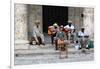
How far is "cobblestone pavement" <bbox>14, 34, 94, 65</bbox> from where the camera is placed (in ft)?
6.32

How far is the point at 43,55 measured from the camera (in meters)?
1.99

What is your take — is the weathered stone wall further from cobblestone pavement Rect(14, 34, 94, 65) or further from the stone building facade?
cobblestone pavement Rect(14, 34, 94, 65)

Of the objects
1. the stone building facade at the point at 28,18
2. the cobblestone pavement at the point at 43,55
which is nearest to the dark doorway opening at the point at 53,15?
the stone building facade at the point at 28,18

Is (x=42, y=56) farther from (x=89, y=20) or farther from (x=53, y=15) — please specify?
(x=89, y=20)

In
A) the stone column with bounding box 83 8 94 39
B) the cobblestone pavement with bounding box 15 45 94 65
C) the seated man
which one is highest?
the stone column with bounding box 83 8 94 39

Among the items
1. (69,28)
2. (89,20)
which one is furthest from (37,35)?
(89,20)

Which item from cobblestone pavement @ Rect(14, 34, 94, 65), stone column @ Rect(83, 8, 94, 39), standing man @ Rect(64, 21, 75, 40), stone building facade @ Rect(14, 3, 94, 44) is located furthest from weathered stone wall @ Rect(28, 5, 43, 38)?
stone column @ Rect(83, 8, 94, 39)

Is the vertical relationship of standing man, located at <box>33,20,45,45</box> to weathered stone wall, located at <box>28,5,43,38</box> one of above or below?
below

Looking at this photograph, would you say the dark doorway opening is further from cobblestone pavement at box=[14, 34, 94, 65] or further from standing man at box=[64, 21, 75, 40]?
cobblestone pavement at box=[14, 34, 94, 65]

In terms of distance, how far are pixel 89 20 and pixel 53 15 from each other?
1.12 feet

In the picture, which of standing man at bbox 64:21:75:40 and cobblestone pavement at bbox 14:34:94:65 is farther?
standing man at bbox 64:21:75:40

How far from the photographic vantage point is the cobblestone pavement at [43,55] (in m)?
1.93

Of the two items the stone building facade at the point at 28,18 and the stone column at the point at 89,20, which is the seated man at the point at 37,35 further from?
the stone column at the point at 89,20
